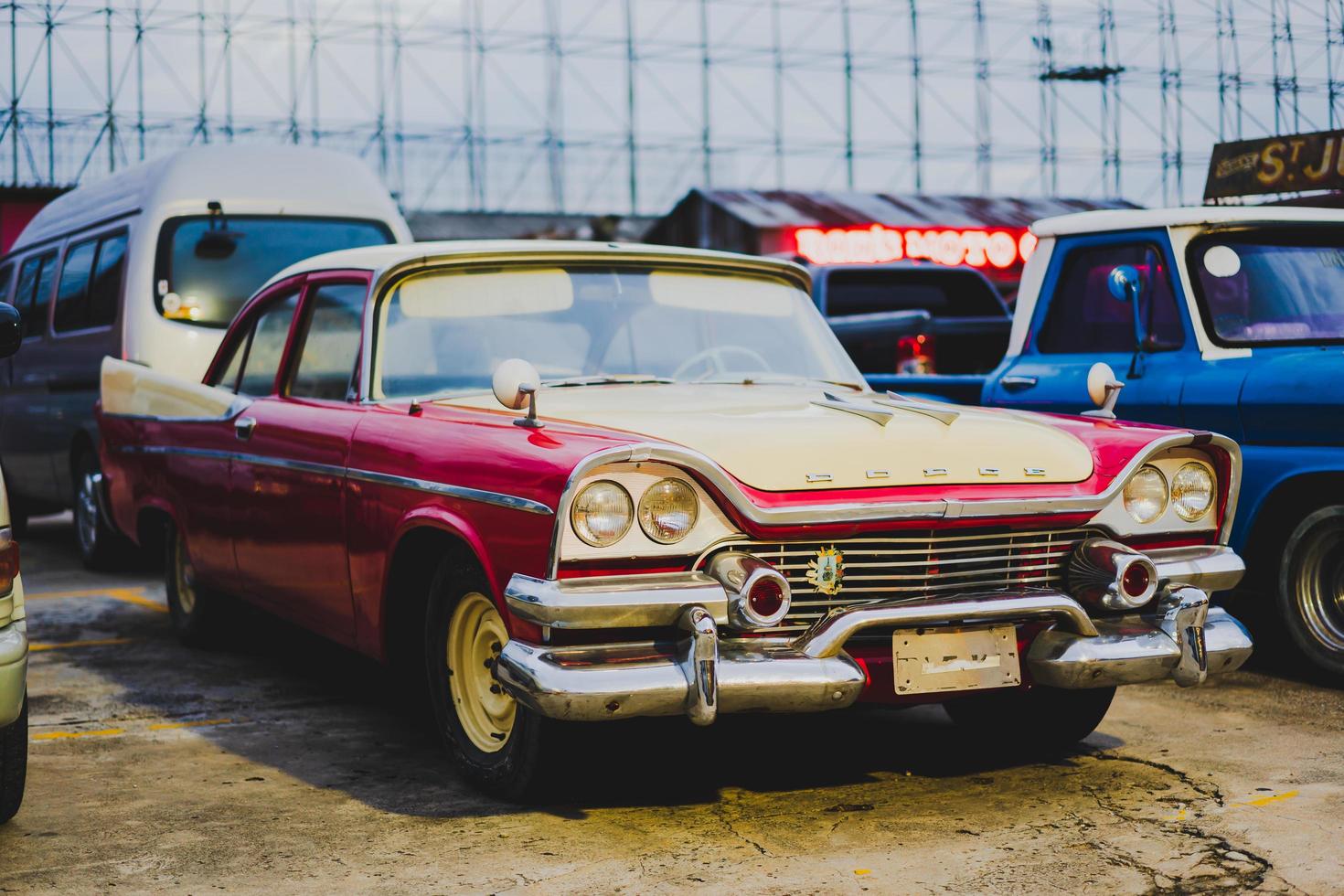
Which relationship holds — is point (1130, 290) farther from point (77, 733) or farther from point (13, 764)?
point (13, 764)

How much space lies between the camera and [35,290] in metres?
11.0

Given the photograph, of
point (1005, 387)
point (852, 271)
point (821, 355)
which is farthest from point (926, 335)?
point (821, 355)

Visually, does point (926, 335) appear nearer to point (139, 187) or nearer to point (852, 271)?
point (852, 271)

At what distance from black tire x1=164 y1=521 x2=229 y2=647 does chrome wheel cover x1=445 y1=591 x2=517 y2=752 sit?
8.08ft

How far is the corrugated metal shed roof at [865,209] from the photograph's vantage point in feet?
94.7

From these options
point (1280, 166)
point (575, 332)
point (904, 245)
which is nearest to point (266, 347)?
point (575, 332)

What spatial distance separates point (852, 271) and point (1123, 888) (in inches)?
316

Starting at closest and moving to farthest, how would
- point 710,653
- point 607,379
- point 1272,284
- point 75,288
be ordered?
point 710,653 → point 607,379 → point 1272,284 → point 75,288

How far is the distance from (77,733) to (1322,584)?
437 cm

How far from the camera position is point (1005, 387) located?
694 cm

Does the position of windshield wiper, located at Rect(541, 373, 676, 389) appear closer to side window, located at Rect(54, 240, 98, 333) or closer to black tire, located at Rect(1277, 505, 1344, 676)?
black tire, located at Rect(1277, 505, 1344, 676)

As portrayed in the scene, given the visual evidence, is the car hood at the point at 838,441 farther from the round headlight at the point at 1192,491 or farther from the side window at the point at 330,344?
the side window at the point at 330,344

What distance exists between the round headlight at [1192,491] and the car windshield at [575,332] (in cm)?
126

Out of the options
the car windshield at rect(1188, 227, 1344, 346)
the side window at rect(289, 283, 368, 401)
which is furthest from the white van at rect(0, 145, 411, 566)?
the car windshield at rect(1188, 227, 1344, 346)
